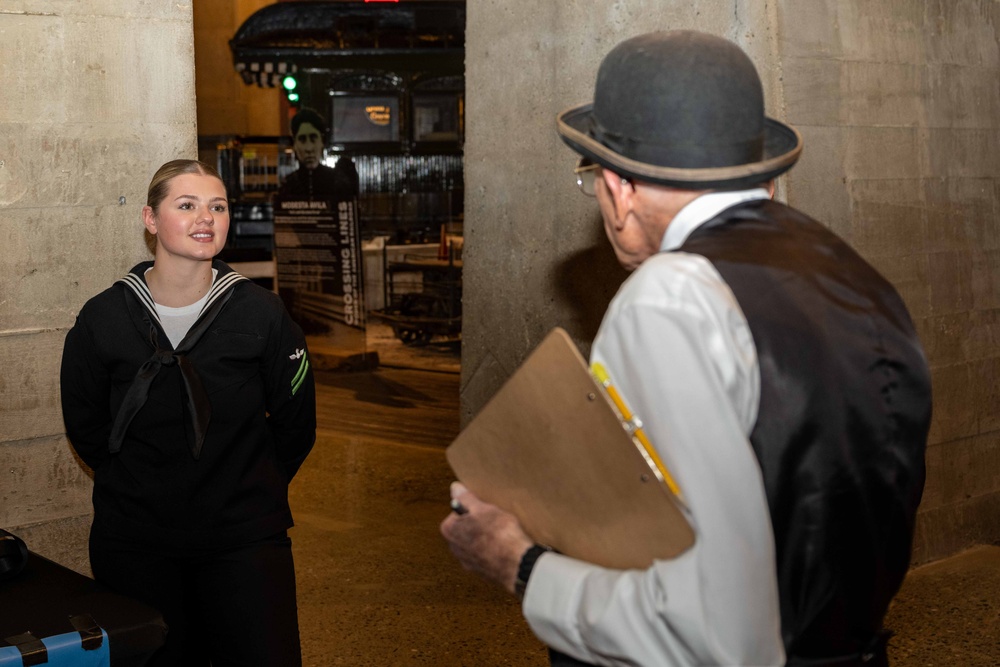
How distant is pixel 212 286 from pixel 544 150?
205 centimetres

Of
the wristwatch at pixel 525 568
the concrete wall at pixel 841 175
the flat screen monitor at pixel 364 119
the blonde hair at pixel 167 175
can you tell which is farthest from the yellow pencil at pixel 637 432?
the flat screen monitor at pixel 364 119

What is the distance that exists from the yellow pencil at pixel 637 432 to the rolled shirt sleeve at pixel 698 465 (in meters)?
0.01

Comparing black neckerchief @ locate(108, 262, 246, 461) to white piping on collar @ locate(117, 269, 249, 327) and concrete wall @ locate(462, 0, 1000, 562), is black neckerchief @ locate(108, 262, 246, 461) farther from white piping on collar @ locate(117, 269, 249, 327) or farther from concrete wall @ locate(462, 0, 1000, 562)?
concrete wall @ locate(462, 0, 1000, 562)

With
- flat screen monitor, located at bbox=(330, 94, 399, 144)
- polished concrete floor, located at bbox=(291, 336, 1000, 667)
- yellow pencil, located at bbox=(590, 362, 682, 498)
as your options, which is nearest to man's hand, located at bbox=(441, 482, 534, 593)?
yellow pencil, located at bbox=(590, 362, 682, 498)

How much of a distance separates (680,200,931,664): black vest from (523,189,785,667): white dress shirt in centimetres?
5

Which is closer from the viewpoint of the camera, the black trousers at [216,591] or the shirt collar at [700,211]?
the shirt collar at [700,211]

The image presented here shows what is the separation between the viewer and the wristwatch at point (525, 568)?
1611 millimetres

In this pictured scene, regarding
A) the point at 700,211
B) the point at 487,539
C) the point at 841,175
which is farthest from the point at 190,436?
the point at 841,175

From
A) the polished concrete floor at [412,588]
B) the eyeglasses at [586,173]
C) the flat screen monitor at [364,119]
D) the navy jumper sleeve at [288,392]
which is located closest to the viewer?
the eyeglasses at [586,173]

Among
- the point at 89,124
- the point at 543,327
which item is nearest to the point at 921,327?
the point at 543,327

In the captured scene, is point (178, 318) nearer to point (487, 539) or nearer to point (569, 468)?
point (487, 539)

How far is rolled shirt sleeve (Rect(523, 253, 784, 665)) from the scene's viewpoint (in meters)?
1.39

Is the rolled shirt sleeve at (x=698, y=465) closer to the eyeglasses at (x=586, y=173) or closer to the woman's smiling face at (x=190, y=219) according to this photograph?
the eyeglasses at (x=586, y=173)

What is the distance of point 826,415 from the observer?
148 cm
